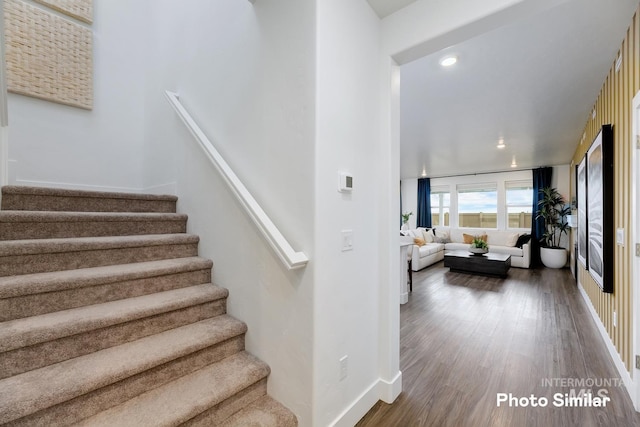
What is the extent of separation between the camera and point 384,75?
1808mm

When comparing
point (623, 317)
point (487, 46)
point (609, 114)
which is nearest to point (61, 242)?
point (487, 46)

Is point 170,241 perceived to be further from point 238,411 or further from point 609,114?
point 609,114

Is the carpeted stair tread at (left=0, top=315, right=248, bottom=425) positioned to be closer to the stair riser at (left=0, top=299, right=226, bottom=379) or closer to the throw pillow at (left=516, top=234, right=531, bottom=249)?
the stair riser at (left=0, top=299, right=226, bottom=379)

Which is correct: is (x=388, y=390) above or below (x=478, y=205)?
below

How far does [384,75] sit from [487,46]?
3.37 feet

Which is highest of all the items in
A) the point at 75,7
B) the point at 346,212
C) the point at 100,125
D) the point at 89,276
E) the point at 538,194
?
the point at 75,7

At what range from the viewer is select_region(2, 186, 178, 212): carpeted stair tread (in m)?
1.85

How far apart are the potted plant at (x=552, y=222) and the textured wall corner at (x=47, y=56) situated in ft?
29.3

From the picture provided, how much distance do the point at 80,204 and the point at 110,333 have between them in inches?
50.6

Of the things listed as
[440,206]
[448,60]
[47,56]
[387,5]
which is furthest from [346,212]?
[440,206]

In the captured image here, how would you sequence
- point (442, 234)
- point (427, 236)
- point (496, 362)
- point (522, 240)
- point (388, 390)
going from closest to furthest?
point (388, 390)
point (496, 362)
point (522, 240)
point (427, 236)
point (442, 234)

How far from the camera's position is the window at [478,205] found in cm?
808

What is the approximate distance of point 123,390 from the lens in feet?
4.11

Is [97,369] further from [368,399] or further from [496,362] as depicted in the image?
[496,362]
